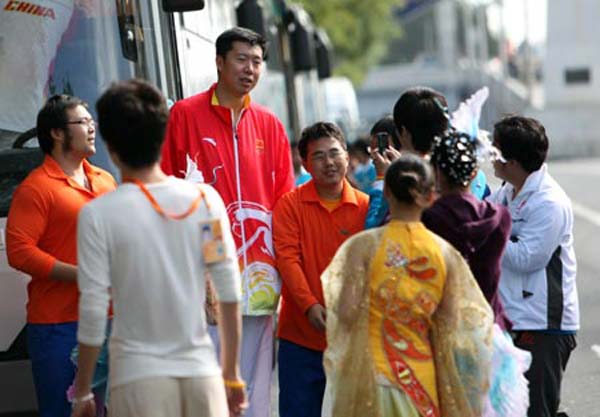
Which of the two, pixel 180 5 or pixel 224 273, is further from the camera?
pixel 180 5

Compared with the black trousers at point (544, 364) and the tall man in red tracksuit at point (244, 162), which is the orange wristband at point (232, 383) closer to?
the tall man in red tracksuit at point (244, 162)

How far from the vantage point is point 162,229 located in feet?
14.9

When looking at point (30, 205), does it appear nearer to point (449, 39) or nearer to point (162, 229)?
point (162, 229)

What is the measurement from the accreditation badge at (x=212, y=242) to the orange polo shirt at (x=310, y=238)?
68.4 inches

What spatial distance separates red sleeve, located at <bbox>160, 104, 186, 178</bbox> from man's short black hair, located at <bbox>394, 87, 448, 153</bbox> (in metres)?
1.19

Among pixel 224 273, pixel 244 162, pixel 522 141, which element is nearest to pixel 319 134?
pixel 244 162

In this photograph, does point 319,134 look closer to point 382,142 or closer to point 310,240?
point 382,142

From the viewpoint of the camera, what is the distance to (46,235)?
6156 millimetres

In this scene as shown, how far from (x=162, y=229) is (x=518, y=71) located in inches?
3244

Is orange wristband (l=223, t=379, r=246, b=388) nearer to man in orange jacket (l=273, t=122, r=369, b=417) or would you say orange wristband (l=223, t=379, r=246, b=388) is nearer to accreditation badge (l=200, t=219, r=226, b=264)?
accreditation badge (l=200, t=219, r=226, b=264)

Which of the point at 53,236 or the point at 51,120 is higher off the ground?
→ the point at 51,120

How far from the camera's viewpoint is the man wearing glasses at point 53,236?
609cm

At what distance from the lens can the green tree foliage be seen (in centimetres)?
4869

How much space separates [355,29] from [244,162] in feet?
154
